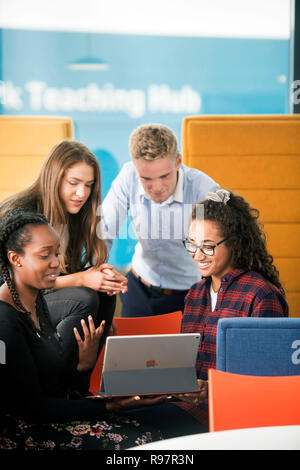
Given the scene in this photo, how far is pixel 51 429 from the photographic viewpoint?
5.59 ft

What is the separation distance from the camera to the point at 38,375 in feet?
6.27

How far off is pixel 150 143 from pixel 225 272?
2.47 ft

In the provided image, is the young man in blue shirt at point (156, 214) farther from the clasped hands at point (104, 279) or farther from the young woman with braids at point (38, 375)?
the young woman with braids at point (38, 375)

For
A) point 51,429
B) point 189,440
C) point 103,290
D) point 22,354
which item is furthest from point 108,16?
point 189,440

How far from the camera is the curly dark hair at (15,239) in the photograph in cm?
198

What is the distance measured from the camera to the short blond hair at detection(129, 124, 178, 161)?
2.58m

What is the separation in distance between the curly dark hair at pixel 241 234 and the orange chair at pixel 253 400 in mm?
776

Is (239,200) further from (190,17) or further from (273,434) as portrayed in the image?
(273,434)

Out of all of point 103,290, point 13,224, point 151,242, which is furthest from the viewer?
point 151,242

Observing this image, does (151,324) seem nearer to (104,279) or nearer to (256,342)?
(104,279)

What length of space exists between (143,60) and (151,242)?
3.04 feet

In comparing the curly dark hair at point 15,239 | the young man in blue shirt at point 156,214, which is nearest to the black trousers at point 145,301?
the young man in blue shirt at point 156,214

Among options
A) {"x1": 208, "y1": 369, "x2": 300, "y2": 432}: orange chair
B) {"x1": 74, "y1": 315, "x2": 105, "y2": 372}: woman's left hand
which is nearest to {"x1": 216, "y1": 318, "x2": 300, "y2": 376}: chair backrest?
{"x1": 208, "y1": 369, "x2": 300, "y2": 432}: orange chair

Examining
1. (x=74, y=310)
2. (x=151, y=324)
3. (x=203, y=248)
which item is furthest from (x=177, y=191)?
(x=74, y=310)
